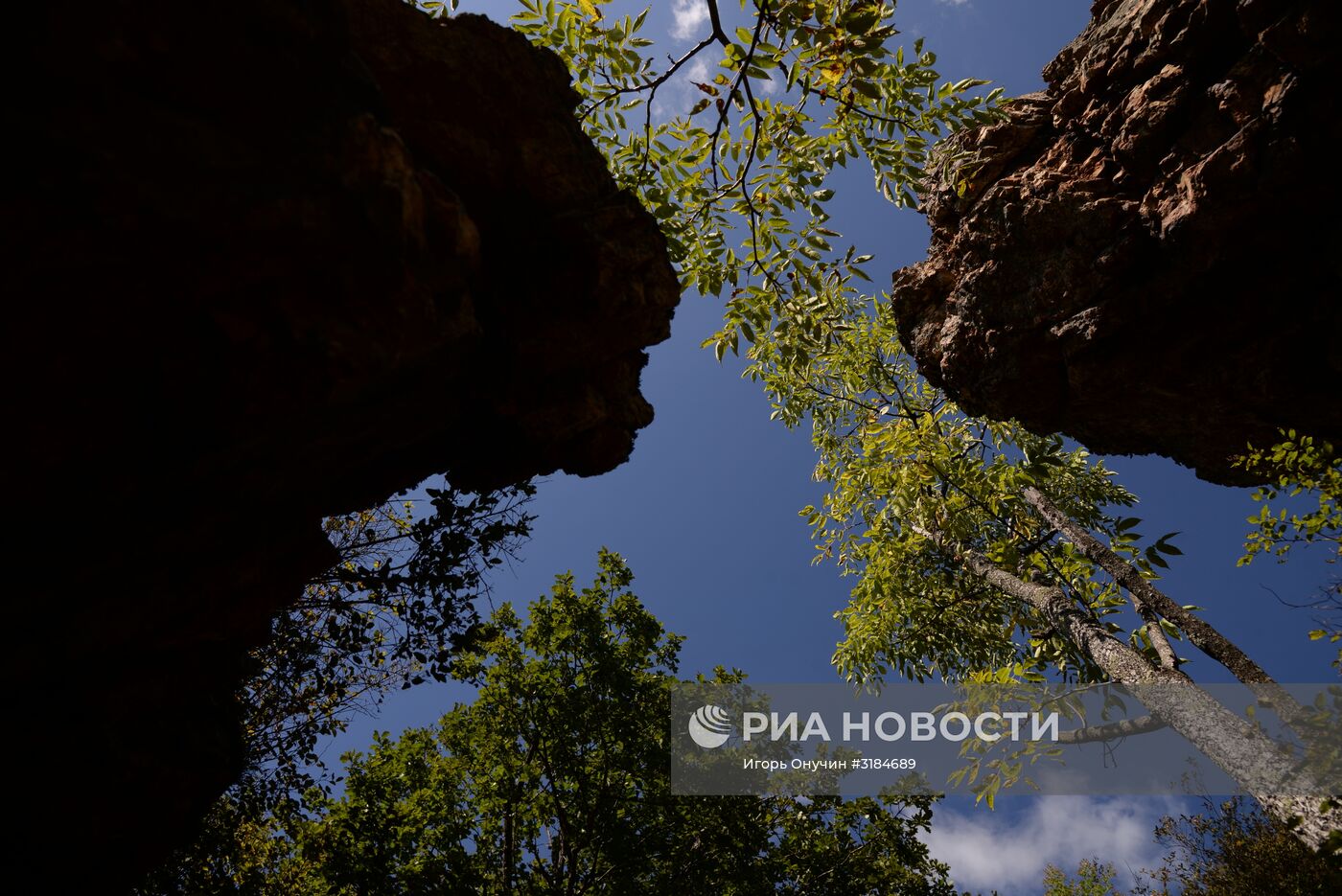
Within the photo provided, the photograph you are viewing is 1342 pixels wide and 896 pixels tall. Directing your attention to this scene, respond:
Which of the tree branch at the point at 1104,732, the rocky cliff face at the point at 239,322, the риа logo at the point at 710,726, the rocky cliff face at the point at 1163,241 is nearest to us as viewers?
the rocky cliff face at the point at 239,322

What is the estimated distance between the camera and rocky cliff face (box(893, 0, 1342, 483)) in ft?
18.9

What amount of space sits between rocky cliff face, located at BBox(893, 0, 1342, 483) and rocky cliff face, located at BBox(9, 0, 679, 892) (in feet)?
18.6

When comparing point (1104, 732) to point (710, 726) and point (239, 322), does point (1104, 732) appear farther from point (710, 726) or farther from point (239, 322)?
point (239, 322)

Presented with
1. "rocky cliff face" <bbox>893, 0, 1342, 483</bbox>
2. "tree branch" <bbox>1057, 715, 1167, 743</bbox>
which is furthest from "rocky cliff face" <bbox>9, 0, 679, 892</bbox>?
"tree branch" <bbox>1057, 715, 1167, 743</bbox>

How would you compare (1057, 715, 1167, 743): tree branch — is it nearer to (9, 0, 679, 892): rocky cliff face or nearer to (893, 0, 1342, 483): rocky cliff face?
(893, 0, 1342, 483): rocky cliff face

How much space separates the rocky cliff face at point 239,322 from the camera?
2.36 meters

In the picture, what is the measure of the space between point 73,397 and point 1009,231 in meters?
8.97

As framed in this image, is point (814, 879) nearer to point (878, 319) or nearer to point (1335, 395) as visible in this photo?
point (1335, 395)

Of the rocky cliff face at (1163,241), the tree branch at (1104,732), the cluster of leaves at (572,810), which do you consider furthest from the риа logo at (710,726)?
the rocky cliff face at (1163,241)

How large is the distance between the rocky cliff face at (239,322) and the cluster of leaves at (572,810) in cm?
365

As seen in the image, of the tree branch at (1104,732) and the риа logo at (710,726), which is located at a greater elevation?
the риа logo at (710,726)

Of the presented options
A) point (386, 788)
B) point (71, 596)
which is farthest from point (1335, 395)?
point (386, 788)

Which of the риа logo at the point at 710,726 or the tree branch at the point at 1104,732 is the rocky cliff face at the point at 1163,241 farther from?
the риа logo at the point at 710,726

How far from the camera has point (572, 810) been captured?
8508 millimetres
